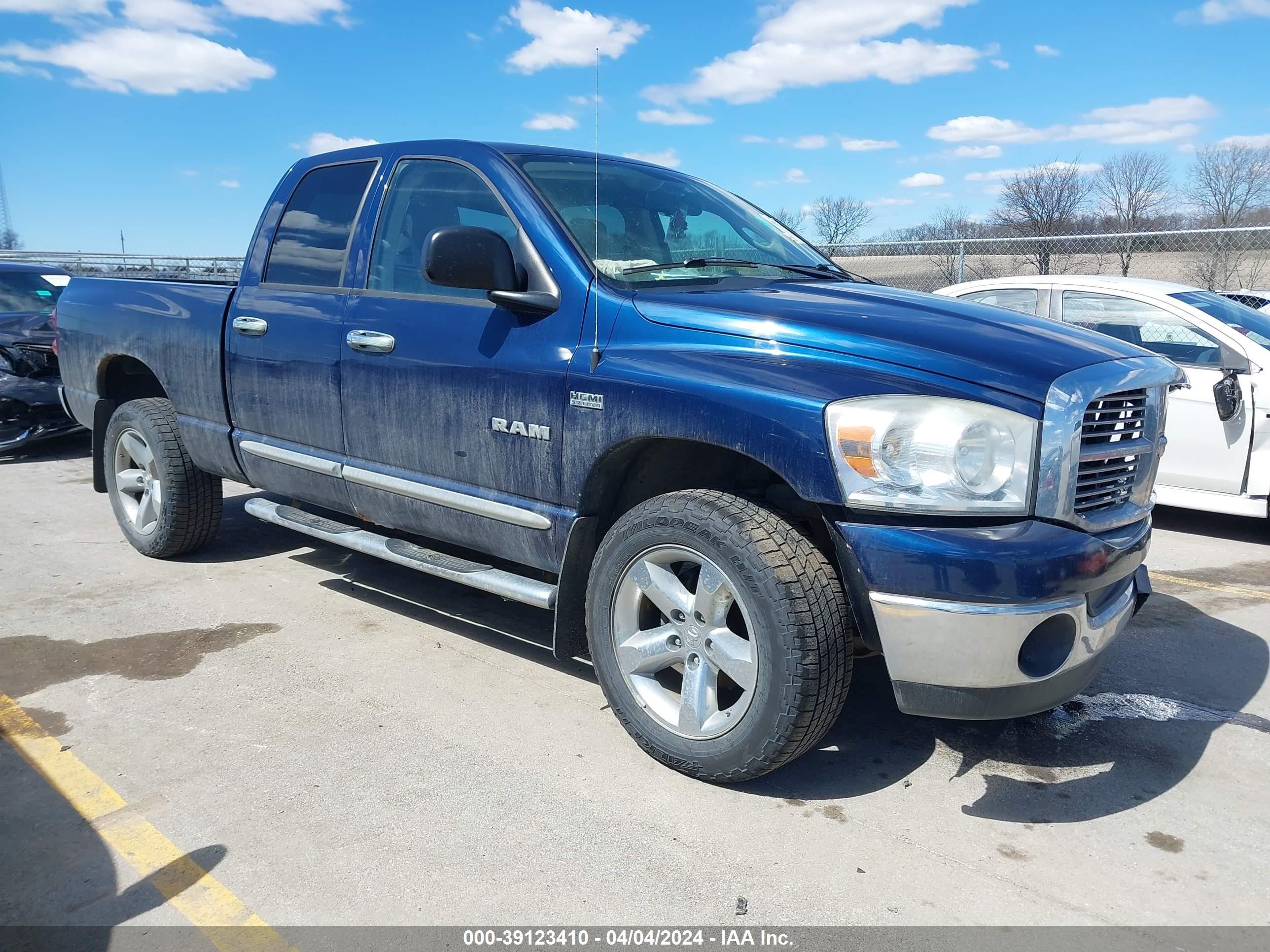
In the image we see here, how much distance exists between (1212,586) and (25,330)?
9203mm

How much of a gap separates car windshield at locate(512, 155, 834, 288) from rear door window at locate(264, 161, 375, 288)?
3.03ft

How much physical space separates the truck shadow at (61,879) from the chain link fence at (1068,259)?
10884 millimetres

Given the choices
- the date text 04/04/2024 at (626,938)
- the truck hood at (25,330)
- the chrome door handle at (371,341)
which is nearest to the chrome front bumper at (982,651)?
the date text 04/04/2024 at (626,938)

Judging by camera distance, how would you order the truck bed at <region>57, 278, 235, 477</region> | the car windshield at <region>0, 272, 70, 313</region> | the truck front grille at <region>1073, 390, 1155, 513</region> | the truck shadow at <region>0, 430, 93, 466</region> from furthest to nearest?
the car windshield at <region>0, 272, 70, 313</region> < the truck shadow at <region>0, 430, 93, 466</region> < the truck bed at <region>57, 278, 235, 477</region> < the truck front grille at <region>1073, 390, 1155, 513</region>

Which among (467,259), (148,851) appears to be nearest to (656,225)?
(467,259)

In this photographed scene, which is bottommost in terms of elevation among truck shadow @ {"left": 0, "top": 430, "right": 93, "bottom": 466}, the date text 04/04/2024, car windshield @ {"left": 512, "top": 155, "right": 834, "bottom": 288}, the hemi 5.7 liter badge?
truck shadow @ {"left": 0, "top": 430, "right": 93, "bottom": 466}

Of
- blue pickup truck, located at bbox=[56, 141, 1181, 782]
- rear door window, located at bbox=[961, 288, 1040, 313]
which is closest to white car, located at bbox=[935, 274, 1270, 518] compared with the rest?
rear door window, located at bbox=[961, 288, 1040, 313]

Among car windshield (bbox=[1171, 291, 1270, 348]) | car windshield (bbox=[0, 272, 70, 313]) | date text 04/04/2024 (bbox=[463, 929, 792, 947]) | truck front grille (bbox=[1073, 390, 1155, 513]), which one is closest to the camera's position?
date text 04/04/2024 (bbox=[463, 929, 792, 947])

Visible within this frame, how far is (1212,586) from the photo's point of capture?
532 centimetres

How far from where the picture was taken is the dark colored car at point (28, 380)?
834 centimetres

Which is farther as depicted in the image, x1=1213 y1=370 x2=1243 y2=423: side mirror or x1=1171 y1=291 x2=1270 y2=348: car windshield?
x1=1171 y1=291 x2=1270 y2=348: car windshield

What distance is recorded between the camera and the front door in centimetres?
343

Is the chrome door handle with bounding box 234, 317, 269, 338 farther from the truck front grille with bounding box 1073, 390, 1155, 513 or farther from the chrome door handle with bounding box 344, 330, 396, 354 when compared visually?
the truck front grille with bounding box 1073, 390, 1155, 513

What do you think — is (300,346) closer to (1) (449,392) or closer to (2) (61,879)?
(1) (449,392)
